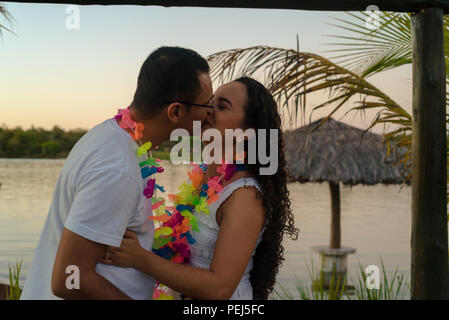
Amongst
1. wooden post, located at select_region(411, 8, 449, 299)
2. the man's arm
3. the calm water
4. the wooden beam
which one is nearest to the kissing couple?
the man's arm

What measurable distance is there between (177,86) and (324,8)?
4.68ft

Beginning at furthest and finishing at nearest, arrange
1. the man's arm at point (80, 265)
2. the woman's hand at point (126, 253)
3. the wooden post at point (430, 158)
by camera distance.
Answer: the wooden post at point (430, 158) < the woman's hand at point (126, 253) < the man's arm at point (80, 265)

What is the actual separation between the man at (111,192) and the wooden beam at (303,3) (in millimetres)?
879

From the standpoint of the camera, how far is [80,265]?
1801mm

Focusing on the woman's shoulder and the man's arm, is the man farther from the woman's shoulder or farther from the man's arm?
the woman's shoulder

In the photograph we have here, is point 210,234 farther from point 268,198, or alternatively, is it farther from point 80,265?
point 80,265

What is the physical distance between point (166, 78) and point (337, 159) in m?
11.9

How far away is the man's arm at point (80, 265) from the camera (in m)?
1.79

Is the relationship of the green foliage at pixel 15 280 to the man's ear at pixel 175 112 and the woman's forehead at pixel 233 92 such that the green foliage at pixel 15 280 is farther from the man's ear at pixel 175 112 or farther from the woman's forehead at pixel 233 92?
the man's ear at pixel 175 112

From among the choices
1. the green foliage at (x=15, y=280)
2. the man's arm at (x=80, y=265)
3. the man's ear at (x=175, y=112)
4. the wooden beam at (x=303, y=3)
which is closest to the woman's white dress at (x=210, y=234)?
the man's ear at (x=175, y=112)

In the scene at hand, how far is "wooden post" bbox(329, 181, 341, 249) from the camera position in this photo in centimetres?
1554

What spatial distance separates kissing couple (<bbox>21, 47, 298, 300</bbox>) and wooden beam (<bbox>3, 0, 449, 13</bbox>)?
671 millimetres

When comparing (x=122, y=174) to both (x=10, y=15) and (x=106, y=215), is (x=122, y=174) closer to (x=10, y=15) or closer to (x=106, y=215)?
(x=106, y=215)
